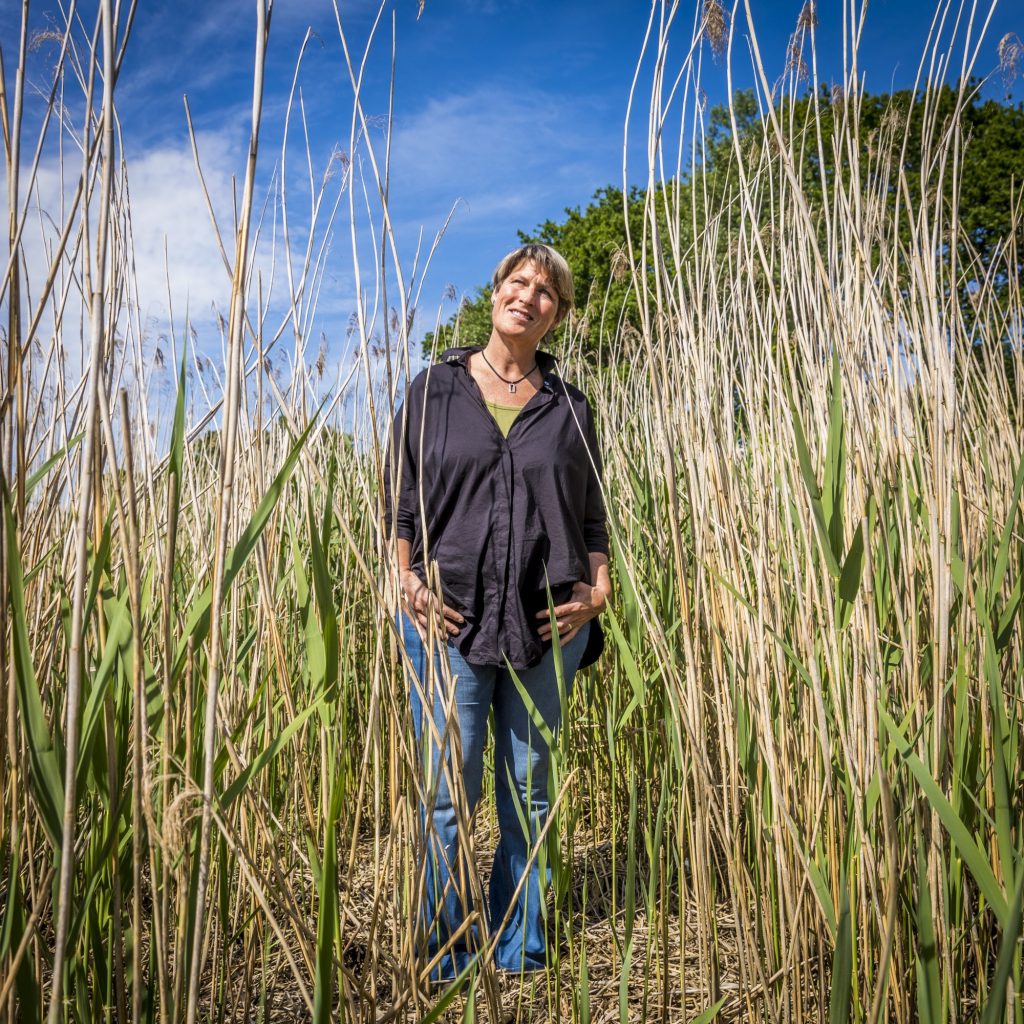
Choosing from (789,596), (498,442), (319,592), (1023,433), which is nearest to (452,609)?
(498,442)

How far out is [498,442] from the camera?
1.45 m

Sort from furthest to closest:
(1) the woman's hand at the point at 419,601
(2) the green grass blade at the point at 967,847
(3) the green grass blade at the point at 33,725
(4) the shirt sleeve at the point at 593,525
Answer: (4) the shirt sleeve at the point at 593,525 → (1) the woman's hand at the point at 419,601 → (2) the green grass blade at the point at 967,847 → (3) the green grass blade at the point at 33,725

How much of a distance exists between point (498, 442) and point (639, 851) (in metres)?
1.03

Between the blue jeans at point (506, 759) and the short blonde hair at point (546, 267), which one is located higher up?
the short blonde hair at point (546, 267)

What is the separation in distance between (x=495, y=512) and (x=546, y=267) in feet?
1.72

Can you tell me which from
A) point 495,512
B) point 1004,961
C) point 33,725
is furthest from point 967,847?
point 495,512

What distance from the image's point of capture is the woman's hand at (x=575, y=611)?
4.68 feet

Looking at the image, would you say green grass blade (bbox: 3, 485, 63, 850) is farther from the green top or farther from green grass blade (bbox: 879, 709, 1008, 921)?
the green top

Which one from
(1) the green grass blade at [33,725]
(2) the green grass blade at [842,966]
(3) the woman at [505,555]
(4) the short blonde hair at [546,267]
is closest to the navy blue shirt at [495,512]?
(3) the woman at [505,555]

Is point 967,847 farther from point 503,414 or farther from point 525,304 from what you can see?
point 525,304

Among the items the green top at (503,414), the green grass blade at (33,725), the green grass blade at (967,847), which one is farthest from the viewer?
the green top at (503,414)

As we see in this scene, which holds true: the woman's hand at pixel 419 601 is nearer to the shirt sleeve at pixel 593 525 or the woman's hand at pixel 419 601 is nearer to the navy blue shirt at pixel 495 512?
the navy blue shirt at pixel 495 512

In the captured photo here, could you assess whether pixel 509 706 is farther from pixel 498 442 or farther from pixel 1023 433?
pixel 1023 433

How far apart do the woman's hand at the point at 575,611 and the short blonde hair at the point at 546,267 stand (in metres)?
0.60
